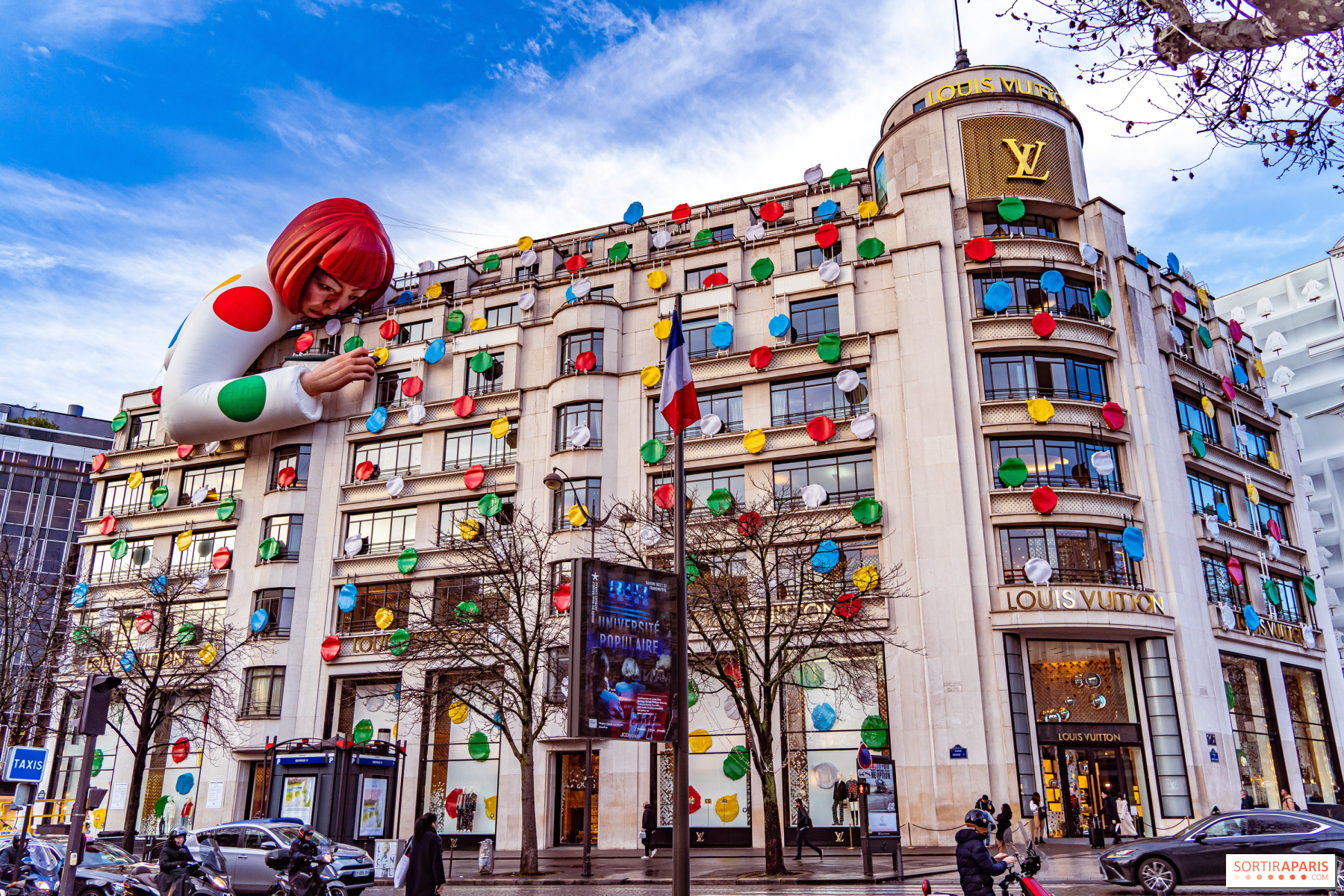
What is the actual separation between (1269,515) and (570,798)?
1344 inches

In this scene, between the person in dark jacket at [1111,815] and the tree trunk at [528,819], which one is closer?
the tree trunk at [528,819]

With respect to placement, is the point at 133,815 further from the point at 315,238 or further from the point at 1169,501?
the point at 1169,501

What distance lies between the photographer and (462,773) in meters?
42.2

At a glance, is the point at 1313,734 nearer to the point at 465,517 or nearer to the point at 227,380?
the point at 465,517

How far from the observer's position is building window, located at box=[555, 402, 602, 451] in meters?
42.9

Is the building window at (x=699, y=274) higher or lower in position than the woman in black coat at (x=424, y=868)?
higher

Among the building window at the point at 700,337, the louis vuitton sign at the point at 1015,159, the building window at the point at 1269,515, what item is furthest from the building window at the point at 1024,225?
the building window at the point at 1269,515

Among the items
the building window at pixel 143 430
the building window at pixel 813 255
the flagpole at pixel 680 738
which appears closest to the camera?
the flagpole at pixel 680 738

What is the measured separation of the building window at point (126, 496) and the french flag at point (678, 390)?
4572cm

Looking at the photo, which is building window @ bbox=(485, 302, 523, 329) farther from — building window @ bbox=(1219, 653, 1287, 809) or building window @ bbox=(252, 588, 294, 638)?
building window @ bbox=(1219, 653, 1287, 809)

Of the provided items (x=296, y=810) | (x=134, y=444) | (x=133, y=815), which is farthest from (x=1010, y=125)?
(x=134, y=444)

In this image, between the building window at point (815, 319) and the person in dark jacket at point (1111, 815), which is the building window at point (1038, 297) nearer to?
the building window at point (815, 319)

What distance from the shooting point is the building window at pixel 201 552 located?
49.0 meters

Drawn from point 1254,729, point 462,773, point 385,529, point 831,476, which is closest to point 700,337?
point 831,476
